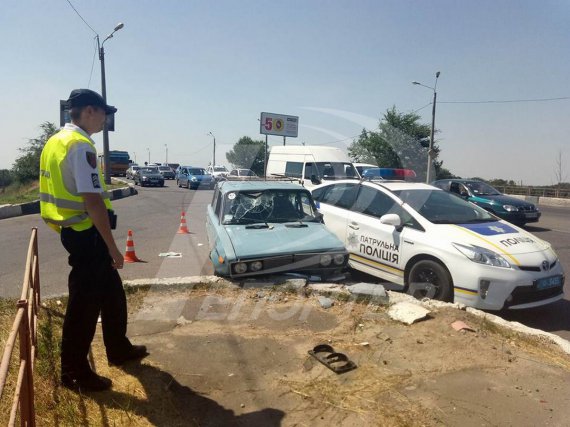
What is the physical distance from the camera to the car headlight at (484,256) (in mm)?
4727

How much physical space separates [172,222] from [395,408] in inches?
422

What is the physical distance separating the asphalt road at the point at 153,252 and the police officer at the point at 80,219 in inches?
114

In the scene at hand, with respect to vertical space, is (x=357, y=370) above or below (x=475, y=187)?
below

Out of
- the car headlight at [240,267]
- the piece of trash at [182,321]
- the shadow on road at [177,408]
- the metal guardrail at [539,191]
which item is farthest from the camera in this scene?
the metal guardrail at [539,191]

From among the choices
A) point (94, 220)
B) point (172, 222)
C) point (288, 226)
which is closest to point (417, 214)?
point (288, 226)

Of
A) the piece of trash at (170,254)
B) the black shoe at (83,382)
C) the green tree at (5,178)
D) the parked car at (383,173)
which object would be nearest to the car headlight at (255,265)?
the black shoe at (83,382)

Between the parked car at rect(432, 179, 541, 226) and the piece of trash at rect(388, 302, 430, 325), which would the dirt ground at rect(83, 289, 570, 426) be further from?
the parked car at rect(432, 179, 541, 226)

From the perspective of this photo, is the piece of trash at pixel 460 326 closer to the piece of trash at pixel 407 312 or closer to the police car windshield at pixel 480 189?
the piece of trash at pixel 407 312

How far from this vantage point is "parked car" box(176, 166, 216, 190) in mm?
29906

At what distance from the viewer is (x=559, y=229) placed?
13.1 metres

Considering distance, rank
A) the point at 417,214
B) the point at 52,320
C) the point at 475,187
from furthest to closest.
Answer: the point at 475,187, the point at 417,214, the point at 52,320

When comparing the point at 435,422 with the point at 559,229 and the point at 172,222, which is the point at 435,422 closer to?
the point at 172,222

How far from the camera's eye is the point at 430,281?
517 centimetres

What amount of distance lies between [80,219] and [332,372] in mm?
2183
